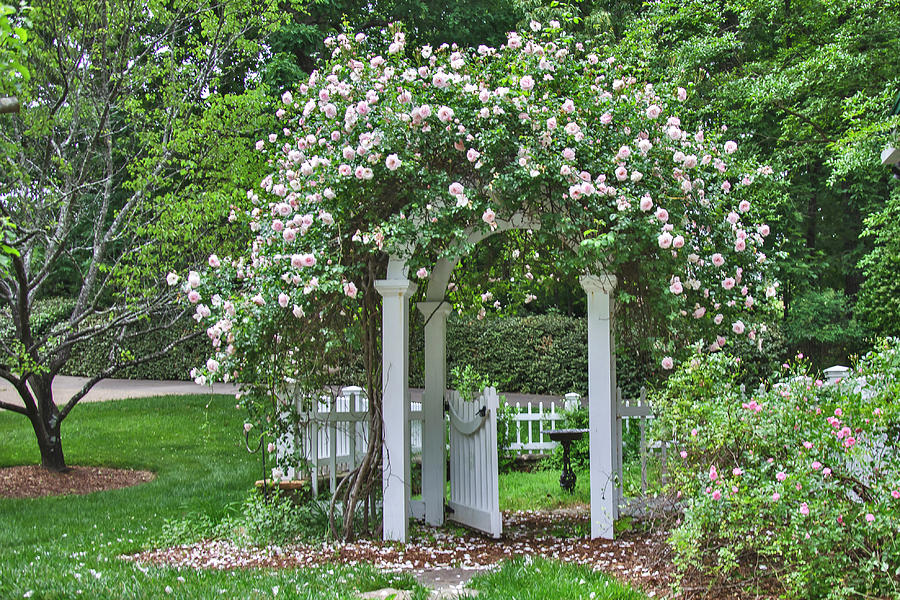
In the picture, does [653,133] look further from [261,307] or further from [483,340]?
[483,340]

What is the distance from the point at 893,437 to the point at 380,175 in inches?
126

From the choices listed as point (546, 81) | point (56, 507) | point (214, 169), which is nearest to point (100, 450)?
point (56, 507)

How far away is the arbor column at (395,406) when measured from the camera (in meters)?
5.59

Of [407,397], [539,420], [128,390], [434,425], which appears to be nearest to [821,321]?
[539,420]

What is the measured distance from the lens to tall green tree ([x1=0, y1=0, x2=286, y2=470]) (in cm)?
768

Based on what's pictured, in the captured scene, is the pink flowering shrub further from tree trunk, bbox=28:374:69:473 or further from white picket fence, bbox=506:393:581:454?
tree trunk, bbox=28:374:69:473

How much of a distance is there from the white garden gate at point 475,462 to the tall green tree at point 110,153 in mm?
3493

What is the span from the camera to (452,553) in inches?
209

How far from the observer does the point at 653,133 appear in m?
5.53

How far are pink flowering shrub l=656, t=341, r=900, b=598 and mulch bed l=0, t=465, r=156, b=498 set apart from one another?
6.66 metres

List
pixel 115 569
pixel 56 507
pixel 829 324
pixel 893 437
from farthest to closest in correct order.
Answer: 1. pixel 829 324
2. pixel 56 507
3. pixel 115 569
4. pixel 893 437

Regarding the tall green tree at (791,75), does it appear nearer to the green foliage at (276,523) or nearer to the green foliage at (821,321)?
the green foliage at (821,321)

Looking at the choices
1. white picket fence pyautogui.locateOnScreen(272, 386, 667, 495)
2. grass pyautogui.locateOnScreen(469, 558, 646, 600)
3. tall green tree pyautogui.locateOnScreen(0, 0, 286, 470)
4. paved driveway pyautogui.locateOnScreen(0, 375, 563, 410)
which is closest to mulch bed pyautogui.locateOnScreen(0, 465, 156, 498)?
tall green tree pyautogui.locateOnScreen(0, 0, 286, 470)

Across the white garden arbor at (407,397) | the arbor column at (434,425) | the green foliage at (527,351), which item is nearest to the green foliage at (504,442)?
the arbor column at (434,425)
